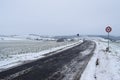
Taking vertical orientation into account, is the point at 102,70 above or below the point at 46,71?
below

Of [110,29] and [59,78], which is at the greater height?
[110,29]

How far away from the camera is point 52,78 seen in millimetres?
A: 9125

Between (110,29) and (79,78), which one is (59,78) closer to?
(79,78)

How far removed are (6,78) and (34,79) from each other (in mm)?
1349

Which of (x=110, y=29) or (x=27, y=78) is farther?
(x=110, y=29)

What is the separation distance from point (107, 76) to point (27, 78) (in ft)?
13.6

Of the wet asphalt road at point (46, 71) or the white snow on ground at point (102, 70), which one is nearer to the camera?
the wet asphalt road at point (46, 71)

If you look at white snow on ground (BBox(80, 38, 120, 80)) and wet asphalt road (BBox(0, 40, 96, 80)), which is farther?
white snow on ground (BBox(80, 38, 120, 80))

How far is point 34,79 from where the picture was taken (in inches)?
349

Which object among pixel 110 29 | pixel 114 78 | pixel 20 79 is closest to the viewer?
pixel 20 79

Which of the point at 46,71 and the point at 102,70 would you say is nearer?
the point at 46,71

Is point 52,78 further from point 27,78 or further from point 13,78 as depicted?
point 13,78

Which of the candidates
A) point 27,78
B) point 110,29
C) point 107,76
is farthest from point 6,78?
point 110,29

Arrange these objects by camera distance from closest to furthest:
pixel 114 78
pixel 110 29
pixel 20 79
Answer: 1. pixel 20 79
2. pixel 114 78
3. pixel 110 29
